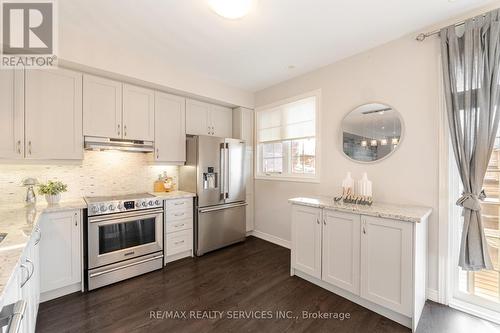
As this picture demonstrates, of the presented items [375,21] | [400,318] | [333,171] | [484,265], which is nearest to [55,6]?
[375,21]

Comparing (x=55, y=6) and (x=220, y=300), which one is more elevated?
(x=55, y=6)

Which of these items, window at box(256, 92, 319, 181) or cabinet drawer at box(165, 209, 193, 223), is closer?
cabinet drawer at box(165, 209, 193, 223)

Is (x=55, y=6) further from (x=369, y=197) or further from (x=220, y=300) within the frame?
(x=369, y=197)

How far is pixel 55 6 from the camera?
2.04 m

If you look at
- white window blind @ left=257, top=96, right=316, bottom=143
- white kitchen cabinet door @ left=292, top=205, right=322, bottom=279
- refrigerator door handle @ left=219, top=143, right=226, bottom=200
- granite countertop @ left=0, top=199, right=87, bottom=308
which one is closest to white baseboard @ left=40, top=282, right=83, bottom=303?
granite countertop @ left=0, top=199, right=87, bottom=308

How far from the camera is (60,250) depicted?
7.39 feet

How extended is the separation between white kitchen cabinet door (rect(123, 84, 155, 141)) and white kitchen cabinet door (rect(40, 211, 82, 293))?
119 cm

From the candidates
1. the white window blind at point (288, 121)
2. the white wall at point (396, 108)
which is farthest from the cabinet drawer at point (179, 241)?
the white window blind at point (288, 121)

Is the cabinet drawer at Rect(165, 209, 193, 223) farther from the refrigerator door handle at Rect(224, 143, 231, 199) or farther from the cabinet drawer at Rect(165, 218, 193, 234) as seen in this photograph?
the refrigerator door handle at Rect(224, 143, 231, 199)

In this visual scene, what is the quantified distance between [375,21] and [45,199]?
13.3ft

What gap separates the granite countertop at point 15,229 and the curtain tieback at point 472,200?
3078 mm

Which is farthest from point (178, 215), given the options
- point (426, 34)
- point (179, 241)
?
point (426, 34)

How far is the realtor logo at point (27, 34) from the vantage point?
6.70ft

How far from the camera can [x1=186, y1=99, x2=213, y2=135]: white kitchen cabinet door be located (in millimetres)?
3627
